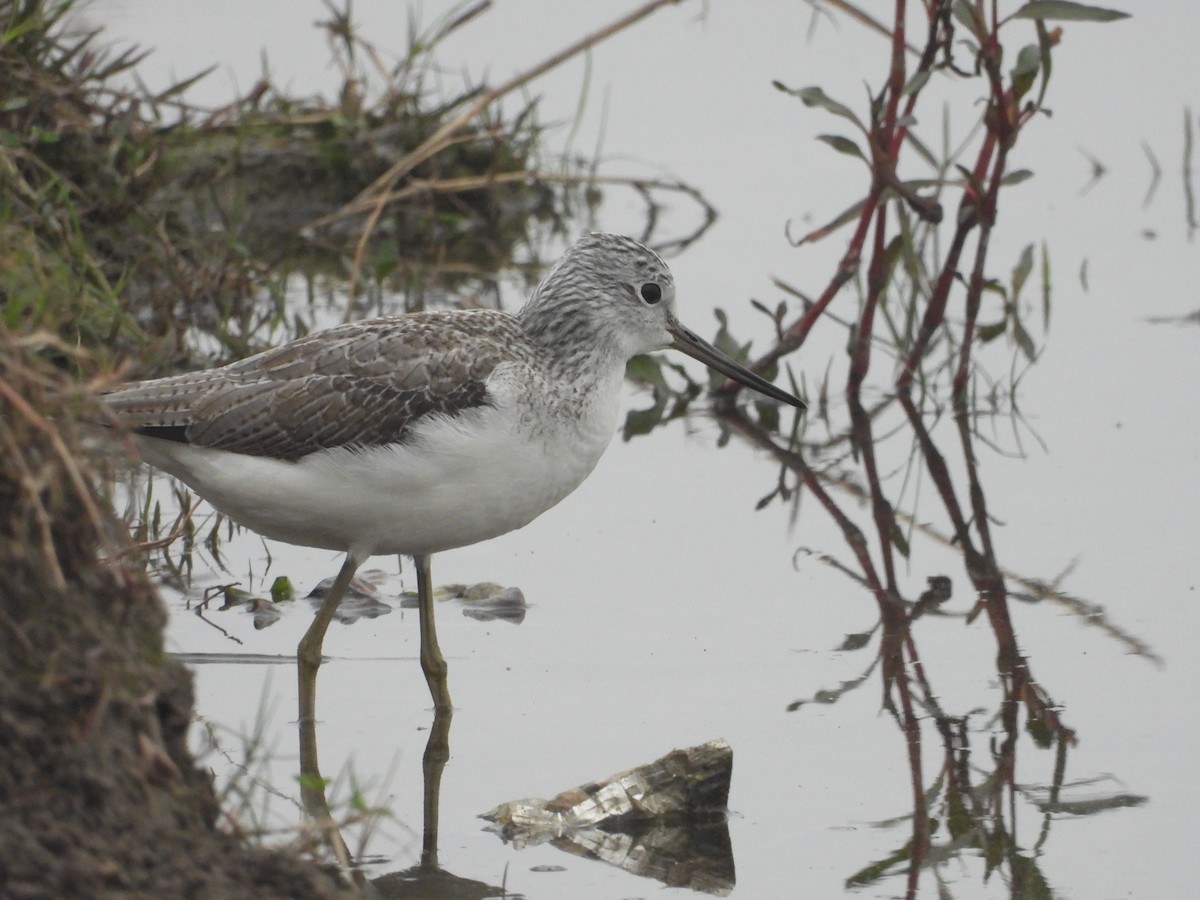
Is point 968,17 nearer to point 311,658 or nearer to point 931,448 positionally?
point 931,448

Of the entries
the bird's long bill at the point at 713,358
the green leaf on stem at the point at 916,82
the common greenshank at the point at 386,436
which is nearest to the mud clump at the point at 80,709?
the common greenshank at the point at 386,436

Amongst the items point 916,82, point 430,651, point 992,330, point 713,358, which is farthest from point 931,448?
point 430,651

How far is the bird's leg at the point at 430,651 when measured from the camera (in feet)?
20.4

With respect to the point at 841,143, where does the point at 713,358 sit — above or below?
below

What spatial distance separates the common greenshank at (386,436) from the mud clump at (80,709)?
1947mm

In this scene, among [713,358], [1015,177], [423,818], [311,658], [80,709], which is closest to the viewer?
[80,709]

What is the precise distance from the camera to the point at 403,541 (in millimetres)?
6070

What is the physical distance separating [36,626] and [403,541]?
233 centimetres

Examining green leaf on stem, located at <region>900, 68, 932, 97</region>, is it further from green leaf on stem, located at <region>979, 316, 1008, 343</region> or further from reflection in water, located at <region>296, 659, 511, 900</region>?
reflection in water, located at <region>296, 659, 511, 900</region>

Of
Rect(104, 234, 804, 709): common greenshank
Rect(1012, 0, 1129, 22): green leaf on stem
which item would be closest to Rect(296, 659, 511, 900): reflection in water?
Rect(104, 234, 804, 709): common greenshank

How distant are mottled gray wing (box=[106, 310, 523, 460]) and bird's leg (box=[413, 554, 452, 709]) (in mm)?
613

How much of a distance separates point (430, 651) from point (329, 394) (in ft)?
3.03

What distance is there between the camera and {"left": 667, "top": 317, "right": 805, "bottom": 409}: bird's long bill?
6.98 meters

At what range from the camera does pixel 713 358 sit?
716cm
